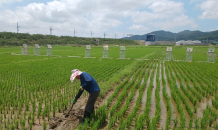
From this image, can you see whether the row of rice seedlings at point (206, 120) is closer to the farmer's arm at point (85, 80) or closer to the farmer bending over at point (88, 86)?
the farmer bending over at point (88, 86)

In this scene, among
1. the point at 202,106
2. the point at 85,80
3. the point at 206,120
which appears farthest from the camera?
the point at 202,106

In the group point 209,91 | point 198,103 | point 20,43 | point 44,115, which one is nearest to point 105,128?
point 44,115

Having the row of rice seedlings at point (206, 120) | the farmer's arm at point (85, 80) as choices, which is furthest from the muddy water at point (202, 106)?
the farmer's arm at point (85, 80)

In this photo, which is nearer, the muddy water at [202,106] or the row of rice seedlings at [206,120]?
the row of rice seedlings at [206,120]

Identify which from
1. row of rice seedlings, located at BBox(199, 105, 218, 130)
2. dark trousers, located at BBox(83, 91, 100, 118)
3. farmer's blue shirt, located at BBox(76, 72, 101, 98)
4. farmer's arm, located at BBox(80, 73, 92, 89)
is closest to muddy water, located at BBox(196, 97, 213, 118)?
row of rice seedlings, located at BBox(199, 105, 218, 130)

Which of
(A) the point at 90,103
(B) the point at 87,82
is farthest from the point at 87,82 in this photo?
(A) the point at 90,103

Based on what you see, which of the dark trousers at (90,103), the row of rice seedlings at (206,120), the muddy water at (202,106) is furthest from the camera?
the muddy water at (202,106)

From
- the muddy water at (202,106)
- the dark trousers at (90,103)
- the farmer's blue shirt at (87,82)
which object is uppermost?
the farmer's blue shirt at (87,82)

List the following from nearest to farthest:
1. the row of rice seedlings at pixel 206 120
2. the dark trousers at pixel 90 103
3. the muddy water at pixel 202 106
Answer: the row of rice seedlings at pixel 206 120
the dark trousers at pixel 90 103
the muddy water at pixel 202 106

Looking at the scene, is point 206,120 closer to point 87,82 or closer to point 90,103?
point 90,103

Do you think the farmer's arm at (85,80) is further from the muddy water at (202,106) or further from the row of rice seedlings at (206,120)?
the muddy water at (202,106)

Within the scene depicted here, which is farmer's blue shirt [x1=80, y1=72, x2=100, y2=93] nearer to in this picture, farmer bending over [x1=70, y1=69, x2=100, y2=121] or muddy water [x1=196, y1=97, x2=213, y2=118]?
farmer bending over [x1=70, y1=69, x2=100, y2=121]

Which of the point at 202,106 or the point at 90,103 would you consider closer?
the point at 90,103

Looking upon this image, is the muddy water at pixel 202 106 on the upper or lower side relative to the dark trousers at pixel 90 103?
lower
